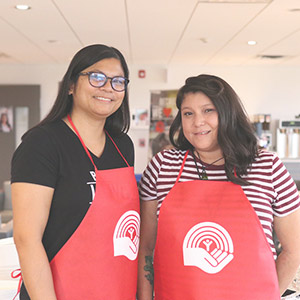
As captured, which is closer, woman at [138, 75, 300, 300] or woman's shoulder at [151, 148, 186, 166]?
woman at [138, 75, 300, 300]

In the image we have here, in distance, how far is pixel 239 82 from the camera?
7191 mm

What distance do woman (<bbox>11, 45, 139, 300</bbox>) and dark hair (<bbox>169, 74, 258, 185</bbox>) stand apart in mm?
288

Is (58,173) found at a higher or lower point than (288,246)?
higher

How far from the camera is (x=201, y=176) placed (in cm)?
140

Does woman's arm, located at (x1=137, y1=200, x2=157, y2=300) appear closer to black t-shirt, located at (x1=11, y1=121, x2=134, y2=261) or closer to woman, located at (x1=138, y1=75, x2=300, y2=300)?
woman, located at (x1=138, y1=75, x2=300, y2=300)

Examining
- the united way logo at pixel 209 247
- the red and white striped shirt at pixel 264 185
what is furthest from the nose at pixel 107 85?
the united way logo at pixel 209 247

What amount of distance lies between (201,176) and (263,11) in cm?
→ 288

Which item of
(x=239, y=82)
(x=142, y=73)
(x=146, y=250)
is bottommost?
(x=146, y=250)

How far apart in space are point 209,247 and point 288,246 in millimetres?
297

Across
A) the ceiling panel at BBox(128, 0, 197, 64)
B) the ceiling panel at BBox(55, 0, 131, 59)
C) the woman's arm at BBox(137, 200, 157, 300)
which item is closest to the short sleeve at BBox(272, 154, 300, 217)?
the woman's arm at BBox(137, 200, 157, 300)

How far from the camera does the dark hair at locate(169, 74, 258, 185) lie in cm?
137

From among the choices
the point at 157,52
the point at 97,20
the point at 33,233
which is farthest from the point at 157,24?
the point at 33,233

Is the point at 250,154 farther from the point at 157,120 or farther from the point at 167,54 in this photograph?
the point at 157,120

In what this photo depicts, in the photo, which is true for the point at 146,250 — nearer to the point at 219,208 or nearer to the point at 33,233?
the point at 219,208
